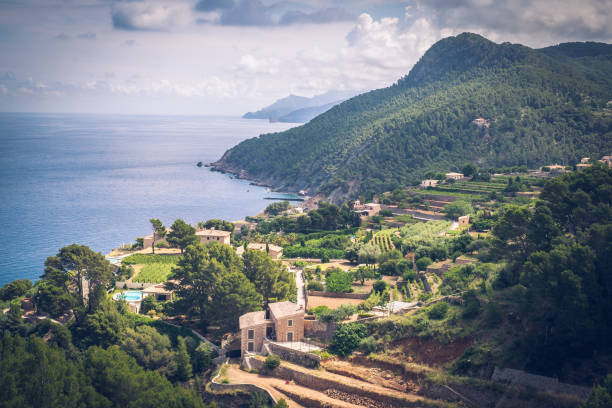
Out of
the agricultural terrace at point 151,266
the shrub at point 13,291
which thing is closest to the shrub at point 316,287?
the agricultural terrace at point 151,266

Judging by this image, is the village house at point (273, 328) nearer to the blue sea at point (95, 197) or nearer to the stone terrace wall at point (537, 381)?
the stone terrace wall at point (537, 381)

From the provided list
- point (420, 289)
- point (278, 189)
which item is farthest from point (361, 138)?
point (420, 289)

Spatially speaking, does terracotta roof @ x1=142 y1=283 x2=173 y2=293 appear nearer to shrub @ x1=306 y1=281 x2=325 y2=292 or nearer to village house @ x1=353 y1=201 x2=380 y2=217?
shrub @ x1=306 y1=281 x2=325 y2=292

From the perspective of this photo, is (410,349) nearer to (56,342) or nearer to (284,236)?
(56,342)

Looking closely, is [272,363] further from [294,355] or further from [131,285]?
[131,285]

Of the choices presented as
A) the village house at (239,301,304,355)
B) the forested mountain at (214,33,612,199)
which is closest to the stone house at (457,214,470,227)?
the village house at (239,301,304,355)
